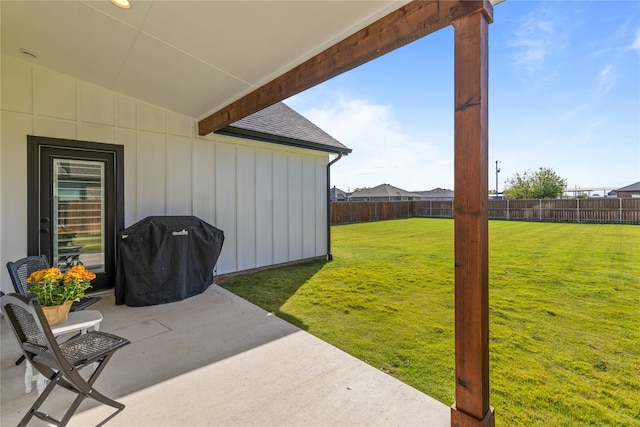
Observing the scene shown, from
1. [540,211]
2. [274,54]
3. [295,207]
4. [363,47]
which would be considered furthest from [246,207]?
[540,211]

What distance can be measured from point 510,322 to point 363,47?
3472 millimetres

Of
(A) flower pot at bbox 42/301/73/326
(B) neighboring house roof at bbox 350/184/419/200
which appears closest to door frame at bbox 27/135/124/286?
(A) flower pot at bbox 42/301/73/326

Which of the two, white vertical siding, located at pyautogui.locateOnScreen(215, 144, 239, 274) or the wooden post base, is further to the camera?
white vertical siding, located at pyautogui.locateOnScreen(215, 144, 239, 274)

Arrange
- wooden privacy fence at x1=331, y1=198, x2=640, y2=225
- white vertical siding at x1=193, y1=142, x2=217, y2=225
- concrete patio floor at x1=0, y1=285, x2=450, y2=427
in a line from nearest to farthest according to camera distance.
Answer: concrete patio floor at x1=0, y1=285, x2=450, y2=427 < white vertical siding at x1=193, y1=142, x2=217, y2=225 < wooden privacy fence at x1=331, y1=198, x2=640, y2=225

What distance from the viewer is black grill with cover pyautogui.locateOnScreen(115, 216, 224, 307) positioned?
3.83 metres

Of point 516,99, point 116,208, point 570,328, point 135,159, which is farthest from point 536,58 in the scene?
point 116,208

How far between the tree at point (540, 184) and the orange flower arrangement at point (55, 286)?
1228 inches

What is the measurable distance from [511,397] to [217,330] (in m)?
2.75

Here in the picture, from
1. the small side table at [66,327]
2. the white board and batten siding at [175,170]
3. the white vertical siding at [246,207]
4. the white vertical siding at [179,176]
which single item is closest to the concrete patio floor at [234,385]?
the small side table at [66,327]

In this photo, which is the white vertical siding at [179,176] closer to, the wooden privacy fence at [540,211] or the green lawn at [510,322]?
the green lawn at [510,322]

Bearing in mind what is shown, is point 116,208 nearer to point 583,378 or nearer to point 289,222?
point 289,222

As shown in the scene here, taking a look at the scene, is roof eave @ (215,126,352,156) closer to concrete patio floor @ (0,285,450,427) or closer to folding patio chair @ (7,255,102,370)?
folding patio chair @ (7,255,102,370)

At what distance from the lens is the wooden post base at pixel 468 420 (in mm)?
1609

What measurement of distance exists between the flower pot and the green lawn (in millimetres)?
2135
